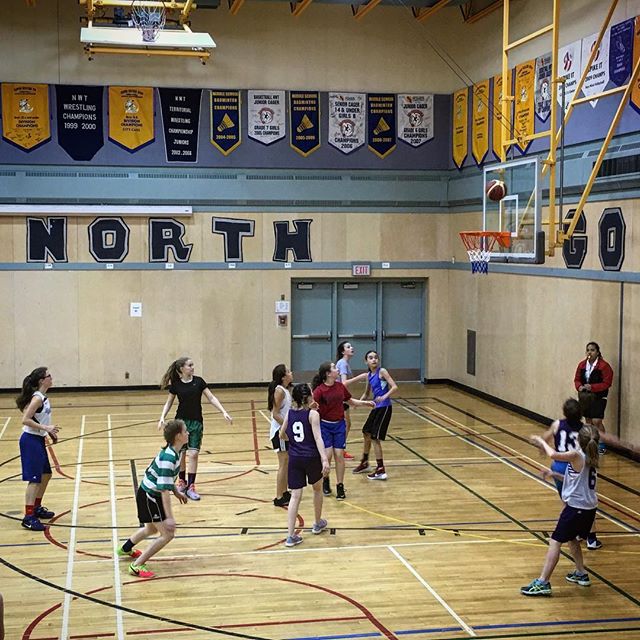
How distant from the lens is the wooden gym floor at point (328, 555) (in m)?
8.32

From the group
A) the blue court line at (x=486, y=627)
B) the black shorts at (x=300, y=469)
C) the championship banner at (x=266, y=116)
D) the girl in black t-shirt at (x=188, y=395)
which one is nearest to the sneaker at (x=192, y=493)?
the girl in black t-shirt at (x=188, y=395)

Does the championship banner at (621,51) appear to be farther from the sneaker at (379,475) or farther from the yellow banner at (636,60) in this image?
the sneaker at (379,475)

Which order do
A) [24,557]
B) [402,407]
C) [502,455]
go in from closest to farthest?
1. [24,557]
2. [502,455]
3. [402,407]

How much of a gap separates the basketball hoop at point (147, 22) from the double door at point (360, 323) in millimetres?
7708

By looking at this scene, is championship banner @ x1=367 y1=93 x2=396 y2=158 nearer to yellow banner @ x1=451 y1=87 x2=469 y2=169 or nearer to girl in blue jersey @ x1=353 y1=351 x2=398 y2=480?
yellow banner @ x1=451 y1=87 x2=469 y2=169

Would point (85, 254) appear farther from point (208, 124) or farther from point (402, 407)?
point (402, 407)

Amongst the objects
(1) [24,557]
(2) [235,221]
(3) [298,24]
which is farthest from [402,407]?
(1) [24,557]

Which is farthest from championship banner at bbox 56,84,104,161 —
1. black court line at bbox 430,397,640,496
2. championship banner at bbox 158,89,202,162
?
black court line at bbox 430,397,640,496

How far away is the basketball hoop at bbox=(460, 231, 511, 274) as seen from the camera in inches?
601

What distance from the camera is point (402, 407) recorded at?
1995cm

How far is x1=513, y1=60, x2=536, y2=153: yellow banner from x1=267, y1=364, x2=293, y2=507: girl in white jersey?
866 centimetres

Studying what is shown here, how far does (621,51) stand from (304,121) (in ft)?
29.8

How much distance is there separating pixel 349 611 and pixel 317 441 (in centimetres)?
220

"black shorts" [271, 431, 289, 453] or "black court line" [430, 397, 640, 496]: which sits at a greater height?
"black shorts" [271, 431, 289, 453]
